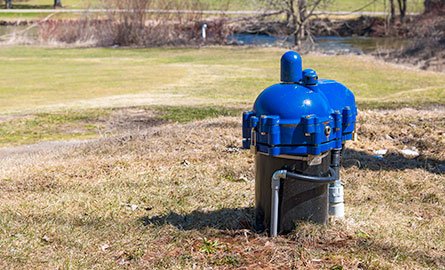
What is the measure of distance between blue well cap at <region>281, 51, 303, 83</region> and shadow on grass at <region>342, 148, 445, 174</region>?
2.38 m

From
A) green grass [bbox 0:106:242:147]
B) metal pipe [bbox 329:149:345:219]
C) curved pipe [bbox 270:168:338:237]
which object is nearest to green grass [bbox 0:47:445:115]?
green grass [bbox 0:106:242:147]

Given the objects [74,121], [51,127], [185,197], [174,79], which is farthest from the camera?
[174,79]

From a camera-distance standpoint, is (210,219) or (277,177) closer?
(277,177)

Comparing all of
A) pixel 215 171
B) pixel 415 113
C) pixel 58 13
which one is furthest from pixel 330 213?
pixel 58 13

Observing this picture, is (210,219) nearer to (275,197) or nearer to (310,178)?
(275,197)

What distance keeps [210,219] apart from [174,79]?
1543 cm

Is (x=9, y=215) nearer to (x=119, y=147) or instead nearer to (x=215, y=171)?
(x=215, y=171)

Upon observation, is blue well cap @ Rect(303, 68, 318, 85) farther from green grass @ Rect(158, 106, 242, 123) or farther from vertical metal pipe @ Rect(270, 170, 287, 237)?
green grass @ Rect(158, 106, 242, 123)

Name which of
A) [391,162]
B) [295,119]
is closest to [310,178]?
[295,119]

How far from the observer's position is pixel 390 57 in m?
27.0

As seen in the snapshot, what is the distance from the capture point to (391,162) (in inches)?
261

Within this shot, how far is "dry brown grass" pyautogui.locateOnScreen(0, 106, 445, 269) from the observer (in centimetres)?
405

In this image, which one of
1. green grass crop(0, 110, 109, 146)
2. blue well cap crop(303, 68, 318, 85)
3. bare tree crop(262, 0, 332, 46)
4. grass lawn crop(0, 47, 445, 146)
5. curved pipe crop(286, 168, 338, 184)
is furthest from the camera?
bare tree crop(262, 0, 332, 46)

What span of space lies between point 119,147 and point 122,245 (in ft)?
11.6
